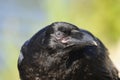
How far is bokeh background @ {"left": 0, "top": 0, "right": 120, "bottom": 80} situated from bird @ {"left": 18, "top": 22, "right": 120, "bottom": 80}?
4810mm

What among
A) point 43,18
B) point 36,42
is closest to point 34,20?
point 43,18

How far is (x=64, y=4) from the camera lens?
48.8 feet

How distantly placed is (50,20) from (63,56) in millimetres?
6174

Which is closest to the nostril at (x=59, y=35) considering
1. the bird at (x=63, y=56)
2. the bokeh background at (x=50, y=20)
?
the bird at (x=63, y=56)

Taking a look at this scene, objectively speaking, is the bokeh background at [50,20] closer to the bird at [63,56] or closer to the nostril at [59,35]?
the bird at [63,56]

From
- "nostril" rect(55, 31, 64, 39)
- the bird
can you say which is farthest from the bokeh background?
"nostril" rect(55, 31, 64, 39)

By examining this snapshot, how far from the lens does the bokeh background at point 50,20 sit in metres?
13.0

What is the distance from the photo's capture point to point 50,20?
13.4m

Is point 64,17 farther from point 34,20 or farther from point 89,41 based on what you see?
point 89,41

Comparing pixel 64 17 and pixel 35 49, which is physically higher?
pixel 35 49

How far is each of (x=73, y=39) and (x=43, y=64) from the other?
447 millimetres

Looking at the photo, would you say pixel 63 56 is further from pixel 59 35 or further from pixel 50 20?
pixel 50 20

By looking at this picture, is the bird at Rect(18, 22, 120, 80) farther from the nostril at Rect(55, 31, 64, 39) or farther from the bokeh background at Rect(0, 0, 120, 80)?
the bokeh background at Rect(0, 0, 120, 80)

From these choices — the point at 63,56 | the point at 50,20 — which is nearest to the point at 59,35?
the point at 63,56
